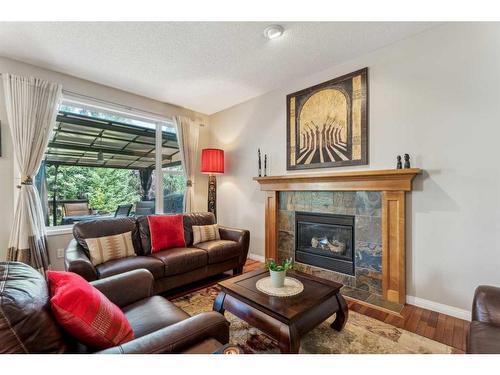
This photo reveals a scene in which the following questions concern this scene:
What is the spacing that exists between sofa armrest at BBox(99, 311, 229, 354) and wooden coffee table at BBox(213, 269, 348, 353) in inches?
17.9

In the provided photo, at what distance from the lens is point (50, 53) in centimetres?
250

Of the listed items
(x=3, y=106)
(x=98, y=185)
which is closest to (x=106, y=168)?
(x=98, y=185)

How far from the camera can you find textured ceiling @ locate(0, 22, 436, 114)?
6.98ft

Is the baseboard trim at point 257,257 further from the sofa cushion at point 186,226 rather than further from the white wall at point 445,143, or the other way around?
the white wall at point 445,143

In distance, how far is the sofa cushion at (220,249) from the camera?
9.17 ft

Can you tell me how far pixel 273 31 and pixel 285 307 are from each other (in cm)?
234

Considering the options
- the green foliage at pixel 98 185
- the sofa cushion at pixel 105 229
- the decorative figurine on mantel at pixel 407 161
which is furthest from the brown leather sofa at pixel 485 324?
the green foliage at pixel 98 185

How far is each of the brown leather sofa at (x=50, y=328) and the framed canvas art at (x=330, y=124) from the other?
2.36 metres

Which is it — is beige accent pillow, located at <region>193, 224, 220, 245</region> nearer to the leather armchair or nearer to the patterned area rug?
the patterned area rug

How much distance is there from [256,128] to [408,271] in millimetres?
2764

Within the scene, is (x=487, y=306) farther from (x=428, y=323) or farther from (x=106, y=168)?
(x=106, y=168)

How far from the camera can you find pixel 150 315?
53.6 inches
